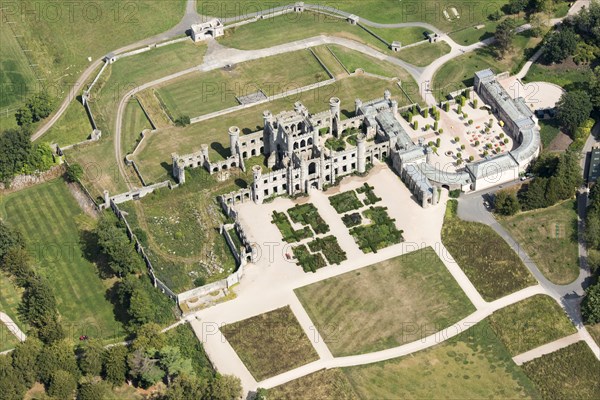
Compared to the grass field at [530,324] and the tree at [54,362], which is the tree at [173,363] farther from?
the grass field at [530,324]

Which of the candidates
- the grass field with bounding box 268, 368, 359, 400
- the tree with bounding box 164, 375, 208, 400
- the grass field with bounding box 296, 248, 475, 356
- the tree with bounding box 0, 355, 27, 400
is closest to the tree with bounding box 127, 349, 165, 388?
the tree with bounding box 164, 375, 208, 400

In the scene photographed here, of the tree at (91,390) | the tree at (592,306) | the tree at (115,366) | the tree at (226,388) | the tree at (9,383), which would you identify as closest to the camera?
the tree at (226,388)

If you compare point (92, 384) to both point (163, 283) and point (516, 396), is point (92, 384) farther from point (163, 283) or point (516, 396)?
point (516, 396)

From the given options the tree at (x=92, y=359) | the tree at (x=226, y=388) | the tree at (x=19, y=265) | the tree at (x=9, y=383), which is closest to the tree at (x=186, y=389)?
the tree at (x=226, y=388)

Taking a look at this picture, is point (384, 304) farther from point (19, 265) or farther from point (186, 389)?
point (19, 265)

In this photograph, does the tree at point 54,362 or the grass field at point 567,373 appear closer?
the grass field at point 567,373

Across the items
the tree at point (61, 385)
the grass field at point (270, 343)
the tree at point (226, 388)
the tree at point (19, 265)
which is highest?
the tree at point (19, 265)

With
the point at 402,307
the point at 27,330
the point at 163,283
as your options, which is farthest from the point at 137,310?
the point at 402,307

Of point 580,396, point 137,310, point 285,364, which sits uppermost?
point 137,310
